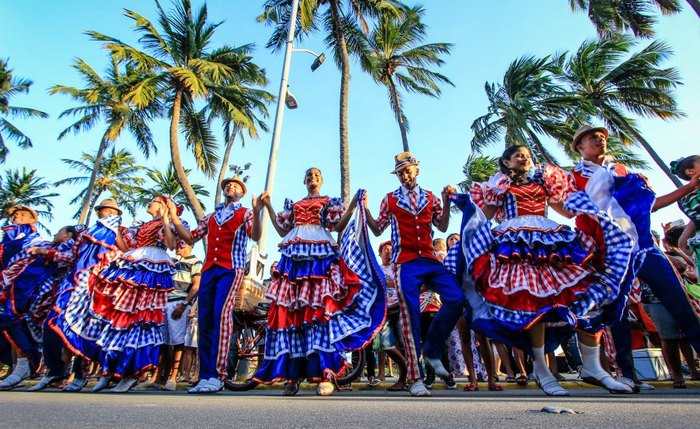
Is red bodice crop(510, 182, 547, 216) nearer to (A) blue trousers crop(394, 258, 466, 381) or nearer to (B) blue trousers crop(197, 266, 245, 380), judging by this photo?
(A) blue trousers crop(394, 258, 466, 381)

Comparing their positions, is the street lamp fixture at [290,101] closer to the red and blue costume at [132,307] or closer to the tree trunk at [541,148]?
the red and blue costume at [132,307]

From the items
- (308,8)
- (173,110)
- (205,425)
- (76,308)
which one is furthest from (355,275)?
(173,110)

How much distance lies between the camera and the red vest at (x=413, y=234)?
4254 mm

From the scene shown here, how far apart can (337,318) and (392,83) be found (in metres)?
14.4

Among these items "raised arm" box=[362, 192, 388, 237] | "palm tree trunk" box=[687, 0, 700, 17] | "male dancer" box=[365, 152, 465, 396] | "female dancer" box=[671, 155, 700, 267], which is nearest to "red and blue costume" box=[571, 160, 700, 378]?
"female dancer" box=[671, 155, 700, 267]

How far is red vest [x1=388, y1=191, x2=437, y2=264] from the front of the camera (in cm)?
425

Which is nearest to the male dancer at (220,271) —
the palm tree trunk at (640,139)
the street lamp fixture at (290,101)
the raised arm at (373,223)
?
the raised arm at (373,223)

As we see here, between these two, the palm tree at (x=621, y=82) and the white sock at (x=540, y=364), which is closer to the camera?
the white sock at (x=540, y=364)

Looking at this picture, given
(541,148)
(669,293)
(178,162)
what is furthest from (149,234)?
(541,148)

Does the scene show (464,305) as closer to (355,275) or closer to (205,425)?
(355,275)

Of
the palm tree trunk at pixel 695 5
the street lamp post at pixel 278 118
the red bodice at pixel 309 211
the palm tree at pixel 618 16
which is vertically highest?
the palm tree at pixel 618 16

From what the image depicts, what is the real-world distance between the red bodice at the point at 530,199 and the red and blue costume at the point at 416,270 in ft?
2.51

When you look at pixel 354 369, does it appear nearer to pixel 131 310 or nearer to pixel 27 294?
pixel 131 310

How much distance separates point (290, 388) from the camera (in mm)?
4137
